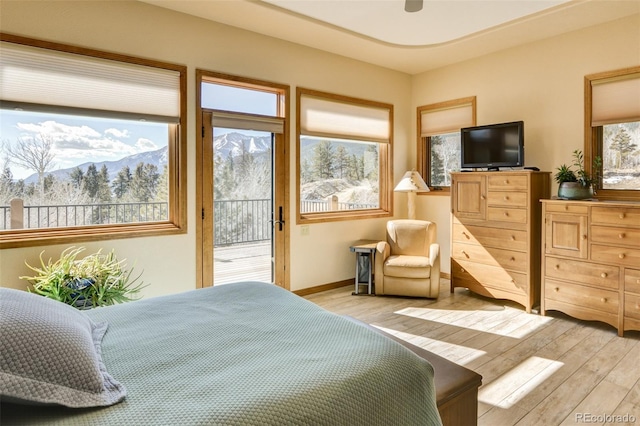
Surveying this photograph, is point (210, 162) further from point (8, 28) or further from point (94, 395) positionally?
point (94, 395)

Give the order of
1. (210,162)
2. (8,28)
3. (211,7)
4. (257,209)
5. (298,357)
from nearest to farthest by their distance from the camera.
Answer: (298,357), (8,28), (211,7), (210,162), (257,209)

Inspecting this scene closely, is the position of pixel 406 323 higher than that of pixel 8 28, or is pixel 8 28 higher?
pixel 8 28

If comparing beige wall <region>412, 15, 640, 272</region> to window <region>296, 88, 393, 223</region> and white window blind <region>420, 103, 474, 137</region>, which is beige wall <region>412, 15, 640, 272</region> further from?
window <region>296, 88, 393, 223</region>

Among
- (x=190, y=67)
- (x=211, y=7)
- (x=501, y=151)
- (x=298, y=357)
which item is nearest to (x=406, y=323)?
(x=501, y=151)

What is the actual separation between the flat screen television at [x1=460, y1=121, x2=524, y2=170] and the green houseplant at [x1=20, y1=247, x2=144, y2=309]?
12.5ft

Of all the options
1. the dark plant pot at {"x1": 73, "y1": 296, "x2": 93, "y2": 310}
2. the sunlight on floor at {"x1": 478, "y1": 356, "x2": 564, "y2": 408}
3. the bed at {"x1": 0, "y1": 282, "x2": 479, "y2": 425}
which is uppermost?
the bed at {"x1": 0, "y1": 282, "x2": 479, "y2": 425}

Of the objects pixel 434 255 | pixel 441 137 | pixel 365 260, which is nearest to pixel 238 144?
pixel 365 260

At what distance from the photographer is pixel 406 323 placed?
3.62m

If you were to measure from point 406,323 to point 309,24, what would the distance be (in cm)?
306

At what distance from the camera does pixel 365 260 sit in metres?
4.77

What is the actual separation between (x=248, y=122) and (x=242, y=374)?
320 centimetres

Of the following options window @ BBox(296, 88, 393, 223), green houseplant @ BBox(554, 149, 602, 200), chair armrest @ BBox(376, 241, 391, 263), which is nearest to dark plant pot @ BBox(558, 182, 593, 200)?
green houseplant @ BBox(554, 149, 602, 200)

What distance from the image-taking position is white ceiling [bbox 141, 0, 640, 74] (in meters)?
3.44

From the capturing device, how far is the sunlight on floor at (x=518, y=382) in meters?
2.34
